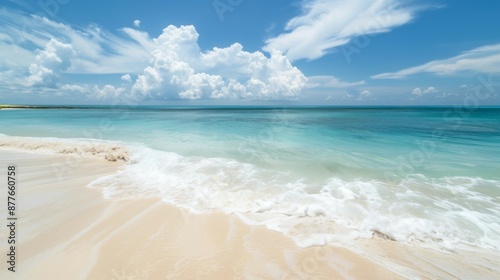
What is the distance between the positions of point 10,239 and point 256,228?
5305 mm

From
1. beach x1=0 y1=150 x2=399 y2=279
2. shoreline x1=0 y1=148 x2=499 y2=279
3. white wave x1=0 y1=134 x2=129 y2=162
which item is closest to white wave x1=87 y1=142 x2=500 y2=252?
shoreline x1=0 y1=148 x2=499 y2=279

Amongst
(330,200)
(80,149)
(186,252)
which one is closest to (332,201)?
(330,200)

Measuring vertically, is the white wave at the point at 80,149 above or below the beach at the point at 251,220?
above

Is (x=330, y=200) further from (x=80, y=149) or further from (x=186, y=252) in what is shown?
(x=80, y=149)

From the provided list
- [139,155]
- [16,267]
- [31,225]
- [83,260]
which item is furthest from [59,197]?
[139,155]

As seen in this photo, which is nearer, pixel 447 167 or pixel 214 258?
pixel 214 258

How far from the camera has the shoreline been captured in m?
3.73

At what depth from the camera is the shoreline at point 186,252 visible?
3.73m

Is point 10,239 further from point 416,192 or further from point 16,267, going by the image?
point 416,192

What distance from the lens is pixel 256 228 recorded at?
16.6 ft

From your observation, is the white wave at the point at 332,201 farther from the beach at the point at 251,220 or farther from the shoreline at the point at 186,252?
the shoreline at the point at 186,252

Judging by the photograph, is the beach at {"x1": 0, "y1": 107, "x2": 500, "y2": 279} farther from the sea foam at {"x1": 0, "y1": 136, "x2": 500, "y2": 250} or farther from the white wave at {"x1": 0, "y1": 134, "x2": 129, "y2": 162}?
the white wave at {"x1": 0, "y1": 134, "x2": 129, "y2": 162}

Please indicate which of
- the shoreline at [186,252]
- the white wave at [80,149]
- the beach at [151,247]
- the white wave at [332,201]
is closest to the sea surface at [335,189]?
the white wave at [332,201]

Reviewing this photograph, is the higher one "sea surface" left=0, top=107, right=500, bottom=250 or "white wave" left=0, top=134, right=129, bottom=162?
"white wave" left=0, top=134, right=129, bottom=162
